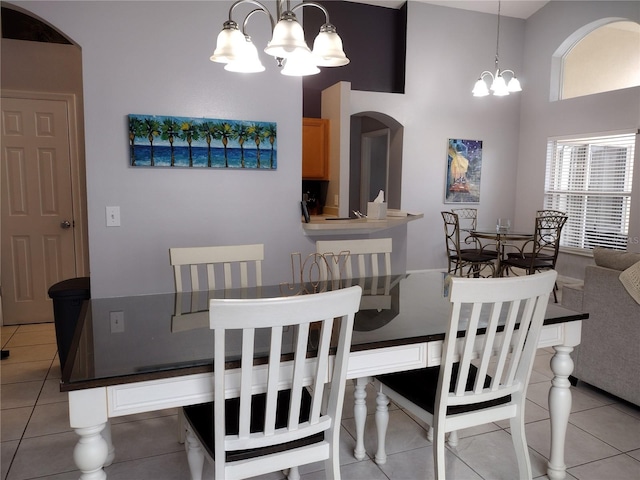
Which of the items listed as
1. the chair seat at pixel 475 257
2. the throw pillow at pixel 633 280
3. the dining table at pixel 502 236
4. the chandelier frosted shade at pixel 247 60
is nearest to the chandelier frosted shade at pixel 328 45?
the chandelier frosted shade at pixel 247 60

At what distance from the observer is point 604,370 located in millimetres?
2879

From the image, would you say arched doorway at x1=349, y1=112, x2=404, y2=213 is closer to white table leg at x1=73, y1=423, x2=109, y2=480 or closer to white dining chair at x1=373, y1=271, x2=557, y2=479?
white dining chair at x1=373, y1=271, x2=557, y2=479

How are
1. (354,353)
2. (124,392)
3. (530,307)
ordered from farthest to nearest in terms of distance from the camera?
(530,307) → (354,353) → (124,392)

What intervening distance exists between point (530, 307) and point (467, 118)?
564 centimetres

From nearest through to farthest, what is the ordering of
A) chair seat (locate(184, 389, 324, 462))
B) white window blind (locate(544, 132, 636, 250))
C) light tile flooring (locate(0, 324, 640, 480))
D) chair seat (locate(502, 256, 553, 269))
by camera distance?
chair seat (locate(184, 389, 324, 462)), light tile flooring (locate(0, 324, 640, 480)), chair seat (locate(502, 256, 553, 269)), white window blind (locate(544, 132, 636, 250))

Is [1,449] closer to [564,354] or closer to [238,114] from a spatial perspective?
[238,114]

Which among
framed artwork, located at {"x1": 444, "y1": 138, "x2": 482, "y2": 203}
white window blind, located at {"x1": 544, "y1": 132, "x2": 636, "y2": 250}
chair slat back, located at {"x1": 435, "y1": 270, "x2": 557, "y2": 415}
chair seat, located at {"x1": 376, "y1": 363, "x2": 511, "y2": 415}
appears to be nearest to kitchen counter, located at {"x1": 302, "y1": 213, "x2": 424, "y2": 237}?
chair seat, located at {"x1": 376, "y1": 363, "x2": 511, "y2": 415}

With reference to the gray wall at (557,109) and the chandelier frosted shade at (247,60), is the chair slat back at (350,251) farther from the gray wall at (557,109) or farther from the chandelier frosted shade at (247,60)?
the gray wall at (557,109)

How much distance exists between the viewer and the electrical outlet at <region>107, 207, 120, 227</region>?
123 inches

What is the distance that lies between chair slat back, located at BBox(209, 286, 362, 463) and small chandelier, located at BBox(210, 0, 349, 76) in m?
0.99

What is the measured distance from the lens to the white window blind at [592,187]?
5.92 m

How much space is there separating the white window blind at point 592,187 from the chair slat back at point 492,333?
495 centimetres

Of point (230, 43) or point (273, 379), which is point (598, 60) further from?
point (273, 379)

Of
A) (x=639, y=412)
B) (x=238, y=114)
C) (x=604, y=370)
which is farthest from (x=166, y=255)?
(x=639, y=412)
